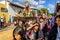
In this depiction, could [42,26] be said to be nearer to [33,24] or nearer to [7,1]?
[33,24]

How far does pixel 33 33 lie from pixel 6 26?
1.00 ft

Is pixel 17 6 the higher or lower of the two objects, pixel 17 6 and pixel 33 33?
the higher

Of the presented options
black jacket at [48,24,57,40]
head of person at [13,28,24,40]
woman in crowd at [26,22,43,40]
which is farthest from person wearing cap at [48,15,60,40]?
head of person at [13,28,24,40]

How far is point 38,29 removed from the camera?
232 cm

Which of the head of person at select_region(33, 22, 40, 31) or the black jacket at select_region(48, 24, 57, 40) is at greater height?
the head of person at select_region(33, 22, 40, 31)

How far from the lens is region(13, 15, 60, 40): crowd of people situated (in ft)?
7.39

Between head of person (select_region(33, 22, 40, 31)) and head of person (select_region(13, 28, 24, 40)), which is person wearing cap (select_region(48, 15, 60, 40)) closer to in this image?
head of person (select_region(33, 22, 40, 31))

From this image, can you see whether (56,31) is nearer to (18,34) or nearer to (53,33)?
(53,33)

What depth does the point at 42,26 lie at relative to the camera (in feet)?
7.59

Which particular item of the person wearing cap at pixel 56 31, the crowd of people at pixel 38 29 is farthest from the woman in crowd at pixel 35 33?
the person wearing cap at pixel 56 31

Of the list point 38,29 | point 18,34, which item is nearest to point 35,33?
point 38,29

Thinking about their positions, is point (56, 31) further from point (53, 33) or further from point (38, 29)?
point (38, 29)

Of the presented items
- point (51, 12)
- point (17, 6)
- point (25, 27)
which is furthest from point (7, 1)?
point (51, 12)

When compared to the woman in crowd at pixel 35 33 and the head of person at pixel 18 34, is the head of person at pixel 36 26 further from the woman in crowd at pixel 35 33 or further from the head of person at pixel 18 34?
the head of person at pixel 18 34
